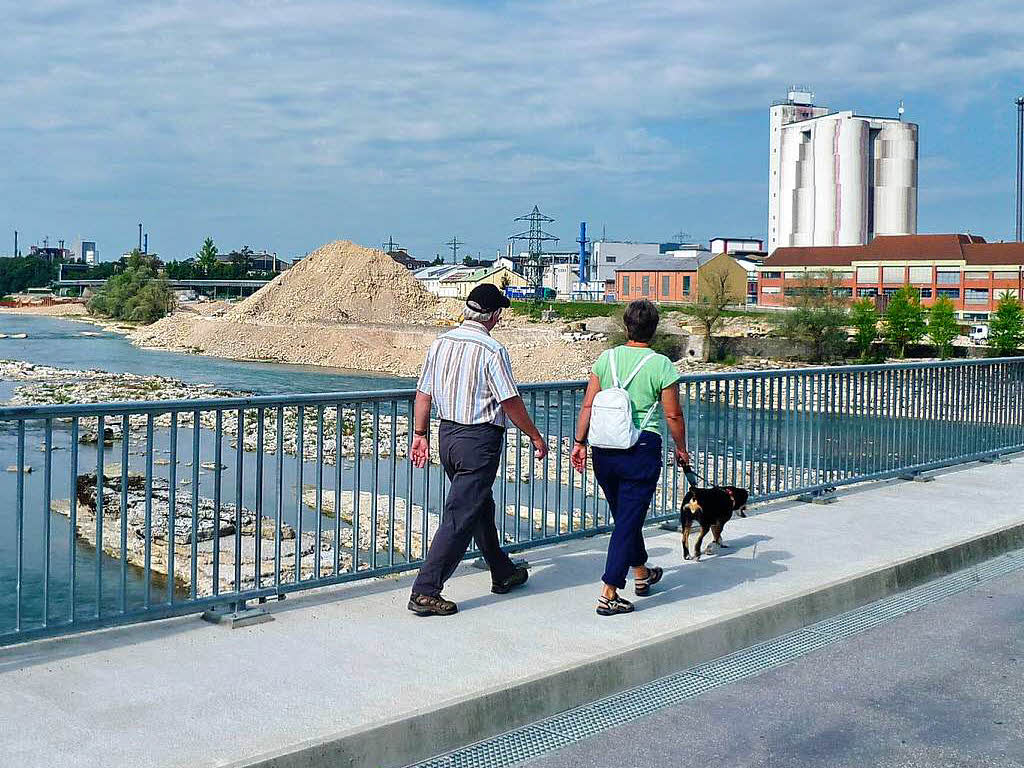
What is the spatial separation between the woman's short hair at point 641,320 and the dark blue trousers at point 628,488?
1.88 feet

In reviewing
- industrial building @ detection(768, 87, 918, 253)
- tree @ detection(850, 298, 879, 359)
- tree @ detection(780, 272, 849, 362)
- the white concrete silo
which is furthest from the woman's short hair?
the white concrete silo

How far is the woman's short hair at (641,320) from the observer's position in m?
6.59

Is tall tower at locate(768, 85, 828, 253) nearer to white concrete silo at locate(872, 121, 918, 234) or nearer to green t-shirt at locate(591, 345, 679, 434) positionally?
white concrete silo at locate(872, 121, 918, 234)

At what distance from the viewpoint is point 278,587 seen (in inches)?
254

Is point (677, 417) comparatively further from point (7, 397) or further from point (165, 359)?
point (165, 359)

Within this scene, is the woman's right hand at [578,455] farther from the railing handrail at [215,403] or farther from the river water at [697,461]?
the railing handrail at [215,403]

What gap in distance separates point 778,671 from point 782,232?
561 ft

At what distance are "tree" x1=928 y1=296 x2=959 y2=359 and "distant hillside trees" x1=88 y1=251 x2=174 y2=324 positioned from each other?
3038 inches

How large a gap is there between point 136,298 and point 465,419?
122 m

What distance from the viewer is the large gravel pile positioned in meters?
95.5

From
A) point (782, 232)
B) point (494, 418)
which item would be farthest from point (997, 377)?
point (782, 232)

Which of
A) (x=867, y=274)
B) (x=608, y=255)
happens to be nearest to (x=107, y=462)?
(x=867, y=274)

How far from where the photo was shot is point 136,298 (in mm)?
Answer: 121562

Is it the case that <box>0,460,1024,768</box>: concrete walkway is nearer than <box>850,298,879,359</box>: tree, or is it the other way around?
<box>0,460,1024,768</box>: concrete walkway
